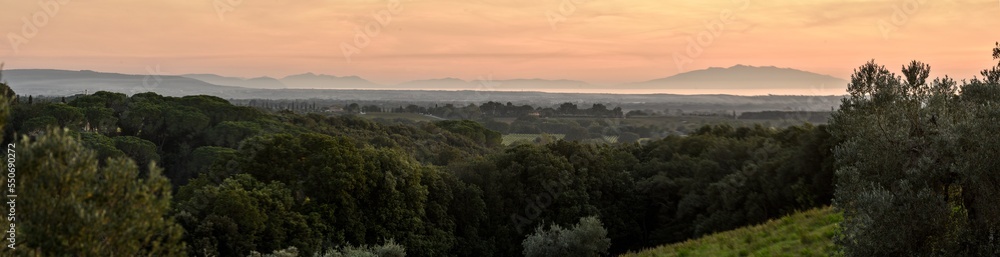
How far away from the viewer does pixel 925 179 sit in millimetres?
12945

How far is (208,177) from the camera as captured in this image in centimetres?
4656

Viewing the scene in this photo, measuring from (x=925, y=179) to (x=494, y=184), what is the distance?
1673 inches

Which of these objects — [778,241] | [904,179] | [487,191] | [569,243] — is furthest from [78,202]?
[487,191]

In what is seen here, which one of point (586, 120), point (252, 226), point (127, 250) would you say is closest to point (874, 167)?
point (127, 250)

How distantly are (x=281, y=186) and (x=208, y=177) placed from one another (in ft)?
25.9

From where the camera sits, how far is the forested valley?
38.0 feet

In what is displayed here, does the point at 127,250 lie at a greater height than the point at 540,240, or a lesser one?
greater

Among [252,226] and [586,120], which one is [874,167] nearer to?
[252,226]

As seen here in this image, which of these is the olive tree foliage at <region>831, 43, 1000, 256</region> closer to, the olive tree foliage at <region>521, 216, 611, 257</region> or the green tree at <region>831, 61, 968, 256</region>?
the green tree at <region>831, 61, 968, 256</region>

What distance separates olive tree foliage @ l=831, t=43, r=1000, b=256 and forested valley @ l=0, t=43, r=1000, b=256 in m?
0.03

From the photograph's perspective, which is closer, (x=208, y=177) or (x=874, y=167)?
(x=874, y=167)

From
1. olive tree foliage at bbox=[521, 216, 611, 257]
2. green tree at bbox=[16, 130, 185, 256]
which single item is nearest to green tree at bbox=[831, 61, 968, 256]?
green tree at bbox=[16, 130, 185, 256]

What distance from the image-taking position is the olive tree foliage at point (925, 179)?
12328 mm

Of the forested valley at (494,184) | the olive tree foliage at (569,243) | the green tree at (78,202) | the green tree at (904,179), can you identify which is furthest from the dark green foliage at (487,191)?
the green tree at (904,179)
